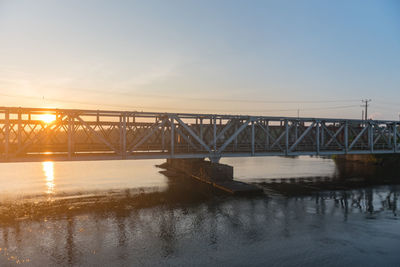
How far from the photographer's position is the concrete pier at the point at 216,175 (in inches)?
1366

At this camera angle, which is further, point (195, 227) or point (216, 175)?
point (216, 175)

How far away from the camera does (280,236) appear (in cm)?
1959

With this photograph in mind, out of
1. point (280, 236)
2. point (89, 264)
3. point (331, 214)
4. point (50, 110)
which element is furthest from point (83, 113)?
point (331, 214)

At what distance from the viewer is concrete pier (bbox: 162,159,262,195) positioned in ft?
114

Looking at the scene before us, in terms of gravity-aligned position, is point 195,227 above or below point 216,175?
below

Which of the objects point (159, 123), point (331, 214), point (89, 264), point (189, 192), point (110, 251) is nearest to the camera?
point (89, 264)

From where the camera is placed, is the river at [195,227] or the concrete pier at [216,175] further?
the concrete pier at [216,175]

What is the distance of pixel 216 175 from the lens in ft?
129

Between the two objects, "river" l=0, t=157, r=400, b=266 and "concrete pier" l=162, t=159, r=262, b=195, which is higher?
"concrete pier" l=162, t=159, r=262, b=195

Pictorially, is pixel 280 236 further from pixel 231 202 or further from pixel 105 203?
pixel 105 203

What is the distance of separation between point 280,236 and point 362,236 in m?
5.59

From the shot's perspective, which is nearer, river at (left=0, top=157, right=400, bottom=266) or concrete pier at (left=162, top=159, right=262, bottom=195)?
river at (left=0, top=157, right=400, bottom=266)

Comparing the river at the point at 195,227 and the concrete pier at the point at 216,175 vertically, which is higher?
the concrete pier at the point at 216,175

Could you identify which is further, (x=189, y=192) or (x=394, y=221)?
(x=189, y=192)
